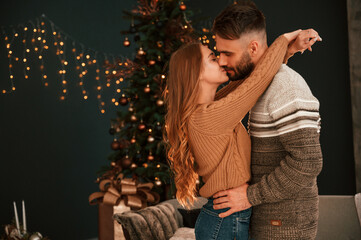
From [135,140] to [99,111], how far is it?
1.52 m

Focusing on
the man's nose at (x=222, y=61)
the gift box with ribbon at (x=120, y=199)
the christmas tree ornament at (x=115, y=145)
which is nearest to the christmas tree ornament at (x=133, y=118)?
the christmas tree ornament at (x=115, y=145)

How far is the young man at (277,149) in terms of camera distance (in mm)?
1319

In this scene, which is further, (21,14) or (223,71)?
(21,14)

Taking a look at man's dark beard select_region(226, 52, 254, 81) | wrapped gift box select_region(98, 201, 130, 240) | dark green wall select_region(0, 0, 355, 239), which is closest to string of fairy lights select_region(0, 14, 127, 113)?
dark green wall select_region(0, 0, 355, 239)

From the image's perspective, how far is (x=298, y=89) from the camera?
1339 mm

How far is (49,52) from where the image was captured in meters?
4.65

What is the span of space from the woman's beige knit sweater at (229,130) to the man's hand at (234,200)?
0.08ft

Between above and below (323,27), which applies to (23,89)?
below

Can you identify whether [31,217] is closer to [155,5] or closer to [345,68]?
[155,5]

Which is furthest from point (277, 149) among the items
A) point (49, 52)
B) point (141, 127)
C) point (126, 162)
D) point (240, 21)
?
point (49, 52)

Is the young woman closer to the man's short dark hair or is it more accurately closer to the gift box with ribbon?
the man's short dark hair

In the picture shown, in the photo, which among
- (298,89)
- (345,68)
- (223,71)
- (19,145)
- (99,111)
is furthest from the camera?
(99,111)

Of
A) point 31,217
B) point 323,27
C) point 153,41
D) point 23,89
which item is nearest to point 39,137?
point 23,89

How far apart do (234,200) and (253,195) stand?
71 mm
